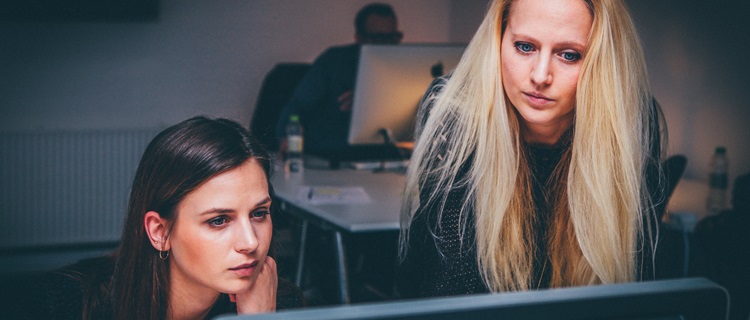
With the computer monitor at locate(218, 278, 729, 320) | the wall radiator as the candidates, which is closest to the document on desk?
the computer monitor at locate(218, 278, 729, 320)

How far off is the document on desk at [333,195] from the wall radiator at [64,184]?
80.6 inches

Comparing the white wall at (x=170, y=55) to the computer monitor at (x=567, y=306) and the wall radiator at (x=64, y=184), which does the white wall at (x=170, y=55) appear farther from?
the computer monitor at (x=567, y=306)

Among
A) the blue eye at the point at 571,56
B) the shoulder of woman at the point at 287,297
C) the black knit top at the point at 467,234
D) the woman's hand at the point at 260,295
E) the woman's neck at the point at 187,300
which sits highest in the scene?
the blue eye at the point at 571,56

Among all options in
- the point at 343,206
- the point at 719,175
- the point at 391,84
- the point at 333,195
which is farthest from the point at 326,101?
the point at 719,175

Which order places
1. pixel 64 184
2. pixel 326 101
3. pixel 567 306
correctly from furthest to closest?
pixel 64 184 → pixel 326 101 → pixel 567 306

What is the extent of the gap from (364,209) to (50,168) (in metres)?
2.75

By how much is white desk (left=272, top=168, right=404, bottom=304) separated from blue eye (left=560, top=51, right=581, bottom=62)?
0.81 m

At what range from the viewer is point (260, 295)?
3.70 ft

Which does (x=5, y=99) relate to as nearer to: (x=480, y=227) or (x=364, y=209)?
(x=364, y=209)

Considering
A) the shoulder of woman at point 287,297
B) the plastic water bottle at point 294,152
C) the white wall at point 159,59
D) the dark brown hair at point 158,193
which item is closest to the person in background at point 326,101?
the plastic water bottle at point 294,152

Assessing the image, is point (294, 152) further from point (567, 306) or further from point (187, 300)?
point (567, 306)

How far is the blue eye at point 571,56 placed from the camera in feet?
3.30

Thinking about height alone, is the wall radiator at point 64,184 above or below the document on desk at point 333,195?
below

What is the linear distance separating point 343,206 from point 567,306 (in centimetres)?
186
